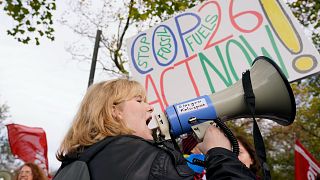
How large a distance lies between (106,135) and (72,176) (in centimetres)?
20

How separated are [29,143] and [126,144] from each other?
4599mm

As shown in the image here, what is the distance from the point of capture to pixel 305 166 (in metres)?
3.92

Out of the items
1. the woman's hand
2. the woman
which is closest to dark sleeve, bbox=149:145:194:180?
the woman

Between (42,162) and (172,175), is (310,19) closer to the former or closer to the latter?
(42,162)

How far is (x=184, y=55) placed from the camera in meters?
2.85

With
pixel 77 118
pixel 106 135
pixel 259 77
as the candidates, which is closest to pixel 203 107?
pixel 259 77

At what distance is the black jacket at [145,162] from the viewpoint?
1205 millimetres

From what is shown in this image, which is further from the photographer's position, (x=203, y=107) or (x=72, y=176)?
(x=203, y=107)

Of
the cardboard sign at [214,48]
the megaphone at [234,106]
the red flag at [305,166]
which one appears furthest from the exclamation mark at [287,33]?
the red flag at [305,166]

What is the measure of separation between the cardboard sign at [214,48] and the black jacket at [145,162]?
48.2 inches

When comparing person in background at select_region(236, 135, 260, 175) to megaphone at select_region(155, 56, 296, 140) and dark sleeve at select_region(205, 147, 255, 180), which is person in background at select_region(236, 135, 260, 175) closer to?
megaphone at select_region(155, 56, 296, 140)

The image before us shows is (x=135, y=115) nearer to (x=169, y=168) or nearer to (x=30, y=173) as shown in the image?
(x=169, y=168)

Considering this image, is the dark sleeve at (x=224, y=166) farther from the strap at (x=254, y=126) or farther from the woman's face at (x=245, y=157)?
the woman's face at (x=245, y=157)

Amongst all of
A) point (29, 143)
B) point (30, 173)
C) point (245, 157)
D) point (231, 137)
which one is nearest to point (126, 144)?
point (231, 137)
